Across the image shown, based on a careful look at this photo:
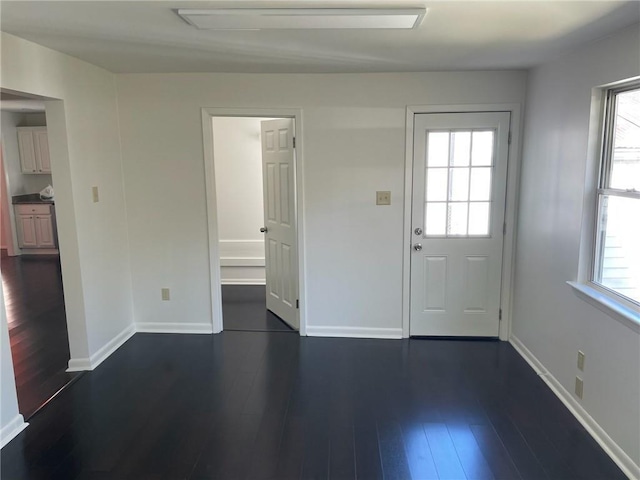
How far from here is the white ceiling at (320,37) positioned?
6.86 ft

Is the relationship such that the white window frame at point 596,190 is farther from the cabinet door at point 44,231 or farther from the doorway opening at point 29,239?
the cabinet door at point 44,231

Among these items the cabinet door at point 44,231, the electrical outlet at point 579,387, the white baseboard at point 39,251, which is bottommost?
the electrical outlet at point 579,387

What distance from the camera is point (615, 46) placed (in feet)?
8.04

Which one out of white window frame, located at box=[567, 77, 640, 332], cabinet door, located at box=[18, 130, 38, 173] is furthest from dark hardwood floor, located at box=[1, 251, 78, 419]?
white window frame, located at box=[567, 77, 640, 332]

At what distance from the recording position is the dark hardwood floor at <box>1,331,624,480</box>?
2367 mm

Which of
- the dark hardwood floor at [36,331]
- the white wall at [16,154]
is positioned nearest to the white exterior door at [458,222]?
the dark hardwood floor at [36,331]

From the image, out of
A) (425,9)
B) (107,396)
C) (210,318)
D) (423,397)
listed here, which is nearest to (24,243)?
(210,318)

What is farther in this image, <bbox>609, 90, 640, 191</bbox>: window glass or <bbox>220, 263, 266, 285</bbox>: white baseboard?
<bbox>220, 263, 266, 285</bbox>: white baseboard

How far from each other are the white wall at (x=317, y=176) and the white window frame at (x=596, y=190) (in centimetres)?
112

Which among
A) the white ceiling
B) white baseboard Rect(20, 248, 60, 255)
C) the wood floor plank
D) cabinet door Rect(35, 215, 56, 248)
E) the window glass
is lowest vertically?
the wood floor plank

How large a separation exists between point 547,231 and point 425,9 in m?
1.91

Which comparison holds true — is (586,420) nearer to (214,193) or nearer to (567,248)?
(567,248)

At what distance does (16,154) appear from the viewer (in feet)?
24.2

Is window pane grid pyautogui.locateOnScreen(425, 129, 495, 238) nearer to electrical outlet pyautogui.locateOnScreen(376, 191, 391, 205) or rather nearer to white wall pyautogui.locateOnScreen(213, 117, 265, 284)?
electrical outlet pyautogui.locateOnScreen(376, 191, 391, 205)
